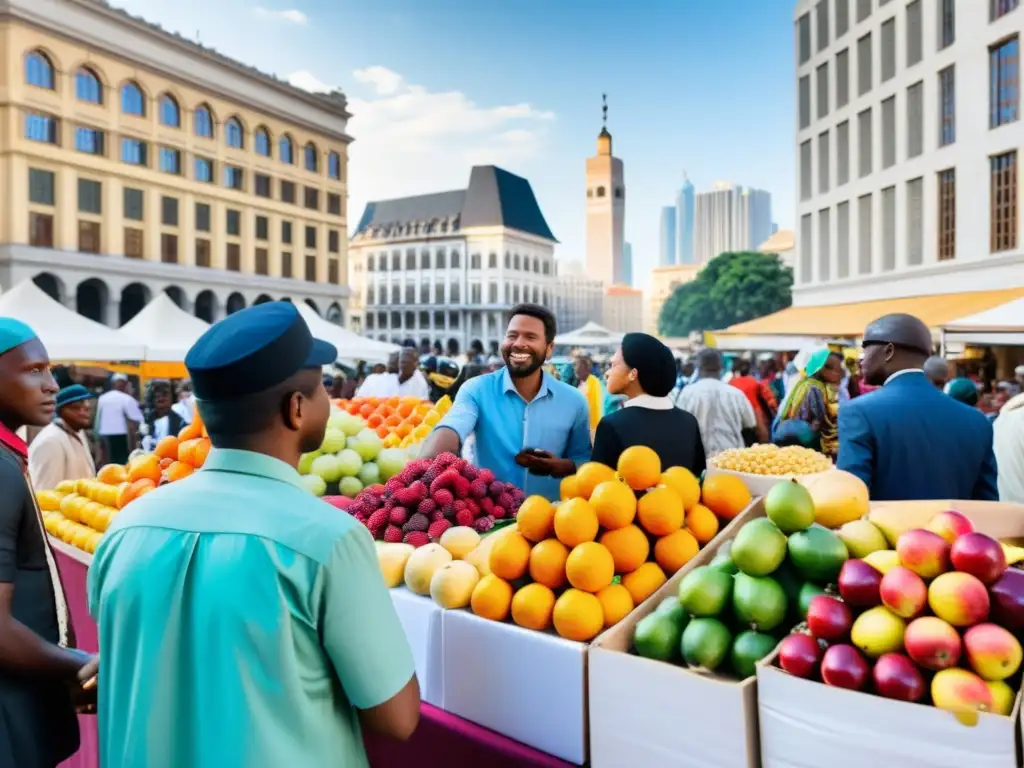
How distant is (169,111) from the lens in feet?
127

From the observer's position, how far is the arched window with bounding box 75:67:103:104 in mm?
34272

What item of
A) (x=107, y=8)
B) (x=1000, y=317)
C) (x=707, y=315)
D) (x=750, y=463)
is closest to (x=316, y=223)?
(x=107, y=8)

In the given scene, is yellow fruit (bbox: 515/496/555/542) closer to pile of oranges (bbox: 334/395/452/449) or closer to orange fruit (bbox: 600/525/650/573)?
orange fruit (bbox: 600/525/650/573)

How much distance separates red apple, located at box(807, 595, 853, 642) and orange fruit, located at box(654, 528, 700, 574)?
563mm

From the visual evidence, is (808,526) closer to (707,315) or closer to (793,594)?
(793,594)

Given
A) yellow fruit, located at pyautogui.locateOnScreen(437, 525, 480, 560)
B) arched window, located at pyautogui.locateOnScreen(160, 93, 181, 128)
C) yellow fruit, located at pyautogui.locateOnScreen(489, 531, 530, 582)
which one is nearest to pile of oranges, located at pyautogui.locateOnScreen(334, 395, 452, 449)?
yellow fruit, located at pyautogui.locateOnScreen(437, 525, 480, 560)

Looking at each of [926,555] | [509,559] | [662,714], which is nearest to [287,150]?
[509,559]

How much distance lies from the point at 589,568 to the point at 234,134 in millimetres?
45198

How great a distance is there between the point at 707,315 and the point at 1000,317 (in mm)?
56852

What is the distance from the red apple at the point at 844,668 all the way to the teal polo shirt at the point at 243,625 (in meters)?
0.87

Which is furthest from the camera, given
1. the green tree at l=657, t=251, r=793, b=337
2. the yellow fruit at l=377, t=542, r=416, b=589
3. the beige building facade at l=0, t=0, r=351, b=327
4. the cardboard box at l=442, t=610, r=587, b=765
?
the green tree at l=657, t=251, r=793, b=337

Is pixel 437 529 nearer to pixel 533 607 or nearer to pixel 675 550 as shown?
pixel 533 607

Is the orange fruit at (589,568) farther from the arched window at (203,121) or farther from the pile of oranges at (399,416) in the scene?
the arched window at (203,121)

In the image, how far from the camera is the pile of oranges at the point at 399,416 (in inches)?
228
